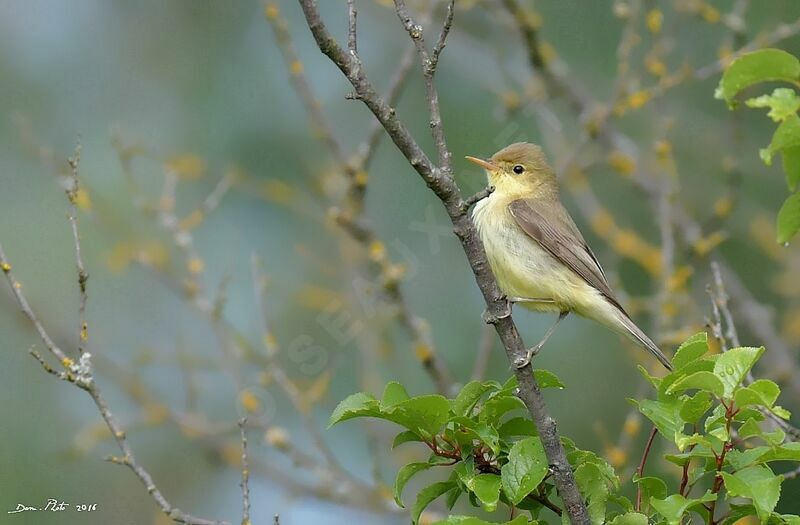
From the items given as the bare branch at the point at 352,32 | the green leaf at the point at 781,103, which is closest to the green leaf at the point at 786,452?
the green leaf at the point at 781,103

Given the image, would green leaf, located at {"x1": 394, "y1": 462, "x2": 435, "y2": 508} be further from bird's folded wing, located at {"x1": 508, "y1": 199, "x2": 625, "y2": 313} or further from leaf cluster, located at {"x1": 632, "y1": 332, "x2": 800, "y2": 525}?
bird's folded wing, located at {"x1": 508, "y1": 199, "x2": 625, "y2": 313}

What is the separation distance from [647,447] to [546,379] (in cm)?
38

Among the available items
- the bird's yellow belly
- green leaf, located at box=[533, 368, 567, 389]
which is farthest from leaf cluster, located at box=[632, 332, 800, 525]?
the bird's yellow belly

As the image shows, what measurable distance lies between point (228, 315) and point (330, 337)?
2.63 ft

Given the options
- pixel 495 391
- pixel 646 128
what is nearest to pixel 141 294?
pixel 646 128

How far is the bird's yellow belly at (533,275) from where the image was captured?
5.07m

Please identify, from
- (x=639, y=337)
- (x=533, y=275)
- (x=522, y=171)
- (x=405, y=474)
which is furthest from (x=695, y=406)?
(x=522, y=171)

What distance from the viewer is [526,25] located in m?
6.68

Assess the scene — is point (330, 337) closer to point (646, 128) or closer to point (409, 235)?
point (409, 235)

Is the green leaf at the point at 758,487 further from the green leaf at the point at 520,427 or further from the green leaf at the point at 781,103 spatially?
the green leaf at the point at 781,103

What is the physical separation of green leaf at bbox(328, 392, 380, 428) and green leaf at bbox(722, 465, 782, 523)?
0.88m

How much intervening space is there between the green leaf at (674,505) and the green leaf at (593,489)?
347 millimetres

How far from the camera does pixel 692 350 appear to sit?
2.91 metres

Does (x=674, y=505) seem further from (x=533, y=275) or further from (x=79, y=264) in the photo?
(x=533, y=275)
